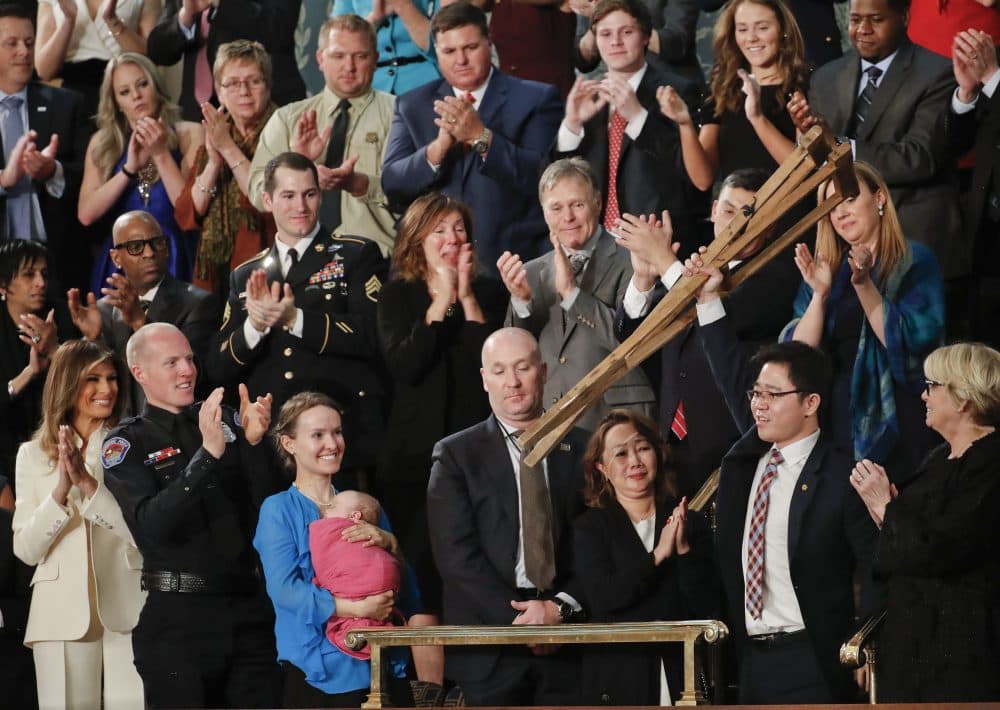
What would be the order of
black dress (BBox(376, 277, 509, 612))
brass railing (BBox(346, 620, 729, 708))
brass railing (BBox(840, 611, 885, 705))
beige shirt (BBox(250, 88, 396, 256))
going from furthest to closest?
beige shirt (BBox(250, 88, 396, 256)) → black dress (BBox(376, 277, 509, 612)) → brass railing (BBox(346, 620, 729, 708)) → brass railing (BBox(840, 611, 885, 705))

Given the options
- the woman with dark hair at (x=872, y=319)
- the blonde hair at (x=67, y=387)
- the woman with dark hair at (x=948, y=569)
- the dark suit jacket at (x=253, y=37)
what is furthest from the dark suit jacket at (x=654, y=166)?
the blonde hair at (x=67, y=387)

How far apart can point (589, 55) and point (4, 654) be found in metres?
2.55

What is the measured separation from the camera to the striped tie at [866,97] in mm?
6035

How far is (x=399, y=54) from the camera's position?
21.5ft

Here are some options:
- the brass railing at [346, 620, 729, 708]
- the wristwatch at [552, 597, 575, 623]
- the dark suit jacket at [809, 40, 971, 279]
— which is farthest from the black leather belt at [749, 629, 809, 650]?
the dark suit jacket at [809, 40, 971, 279]

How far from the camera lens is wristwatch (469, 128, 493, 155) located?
616cm

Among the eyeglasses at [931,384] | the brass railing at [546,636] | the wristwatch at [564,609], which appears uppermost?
the eyeglasses at [931,384]

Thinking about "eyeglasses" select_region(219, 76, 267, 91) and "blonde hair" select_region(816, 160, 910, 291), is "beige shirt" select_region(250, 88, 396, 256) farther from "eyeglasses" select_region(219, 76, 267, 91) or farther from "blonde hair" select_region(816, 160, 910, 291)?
"blonde hair" select_region(816, 160, 910, 291)

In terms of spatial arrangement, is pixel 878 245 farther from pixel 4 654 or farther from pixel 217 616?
pixel 4 654

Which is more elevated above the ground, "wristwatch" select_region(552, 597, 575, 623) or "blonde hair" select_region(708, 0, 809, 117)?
"blonde hair" select_region(708, 0, 809, 117)

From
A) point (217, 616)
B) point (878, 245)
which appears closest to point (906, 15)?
point (878, 245)

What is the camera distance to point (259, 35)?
6.65 meters

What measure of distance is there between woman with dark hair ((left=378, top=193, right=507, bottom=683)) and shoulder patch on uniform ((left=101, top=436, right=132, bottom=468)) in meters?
0.74

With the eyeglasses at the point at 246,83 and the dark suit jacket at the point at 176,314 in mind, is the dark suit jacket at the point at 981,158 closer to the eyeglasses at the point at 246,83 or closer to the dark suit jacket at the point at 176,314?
the eyeglasses at the point at 246,83
